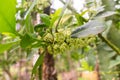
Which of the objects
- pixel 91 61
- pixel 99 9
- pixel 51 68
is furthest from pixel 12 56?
pixel 99 9

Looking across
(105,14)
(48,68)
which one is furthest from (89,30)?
(48,68)

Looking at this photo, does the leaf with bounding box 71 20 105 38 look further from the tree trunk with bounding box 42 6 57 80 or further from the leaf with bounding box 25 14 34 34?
the tree trunk with bounding box 42 6 57 80

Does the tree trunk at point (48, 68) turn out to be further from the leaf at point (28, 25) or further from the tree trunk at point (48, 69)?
the leaf at point (28, 25)

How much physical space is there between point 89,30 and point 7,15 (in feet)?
0.53

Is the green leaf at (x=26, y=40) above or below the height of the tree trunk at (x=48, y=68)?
above

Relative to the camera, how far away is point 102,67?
2.82ft

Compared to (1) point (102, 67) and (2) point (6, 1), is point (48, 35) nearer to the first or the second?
(2) point (6, 1)

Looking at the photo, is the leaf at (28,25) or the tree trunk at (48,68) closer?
the leaf at (28,25)

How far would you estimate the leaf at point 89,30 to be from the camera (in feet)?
1.79

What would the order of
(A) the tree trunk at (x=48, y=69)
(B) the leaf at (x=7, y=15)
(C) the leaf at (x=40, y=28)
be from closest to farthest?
(B) the leaf at (x=7, y=15), (C) the leaf at (x=40, y=28), (A) the tree trunk at (x=48, y=69)

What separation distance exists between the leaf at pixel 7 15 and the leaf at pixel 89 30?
0.12 meters

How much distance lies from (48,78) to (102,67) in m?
0.17

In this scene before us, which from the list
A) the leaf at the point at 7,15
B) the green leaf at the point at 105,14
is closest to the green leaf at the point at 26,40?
the leaf at the point at 7,15

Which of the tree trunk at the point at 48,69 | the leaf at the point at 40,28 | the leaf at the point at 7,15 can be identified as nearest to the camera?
the leaf at the point at 7,15
